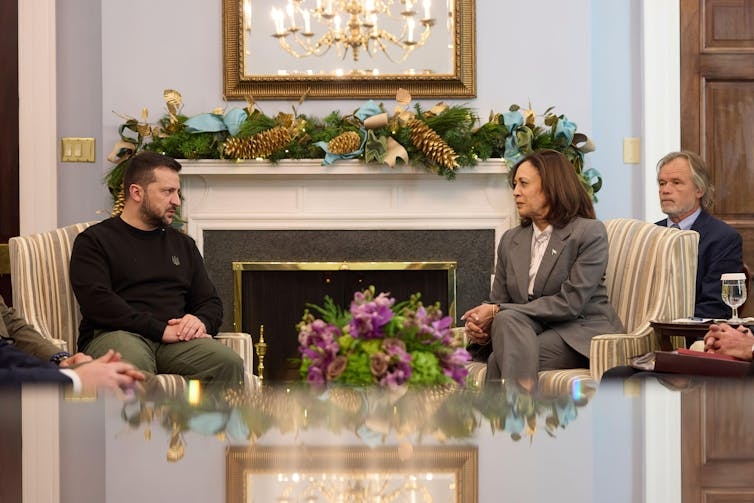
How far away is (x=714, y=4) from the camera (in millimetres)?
5863

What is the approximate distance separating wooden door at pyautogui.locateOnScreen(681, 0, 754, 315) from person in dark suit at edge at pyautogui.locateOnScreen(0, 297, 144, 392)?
3.65 m

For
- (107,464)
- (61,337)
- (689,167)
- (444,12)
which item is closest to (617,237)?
(689,167)

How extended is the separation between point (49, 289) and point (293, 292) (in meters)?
1.72

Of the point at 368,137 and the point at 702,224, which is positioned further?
the point at 368,137

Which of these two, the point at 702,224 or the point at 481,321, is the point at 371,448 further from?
the point at 702,224

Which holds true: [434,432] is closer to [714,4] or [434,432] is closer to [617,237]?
[617,237]

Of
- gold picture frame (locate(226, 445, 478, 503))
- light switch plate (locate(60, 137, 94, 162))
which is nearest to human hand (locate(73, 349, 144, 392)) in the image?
gold picture frame (locate(226, 445, 478, 503))

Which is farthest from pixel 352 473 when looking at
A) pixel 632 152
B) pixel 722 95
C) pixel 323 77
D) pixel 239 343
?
pixel 722 95

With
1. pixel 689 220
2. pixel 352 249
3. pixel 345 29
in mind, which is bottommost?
pixel 352 249

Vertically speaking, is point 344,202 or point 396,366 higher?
point 344,202

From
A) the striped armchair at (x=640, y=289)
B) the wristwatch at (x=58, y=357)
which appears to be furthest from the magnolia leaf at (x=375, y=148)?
the wristwatch at (x=58, y=357)

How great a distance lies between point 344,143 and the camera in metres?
5.34

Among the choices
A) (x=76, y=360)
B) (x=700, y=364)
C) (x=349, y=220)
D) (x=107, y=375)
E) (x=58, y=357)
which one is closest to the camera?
(x=107, y=375)

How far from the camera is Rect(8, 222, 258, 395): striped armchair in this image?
4.06 m
